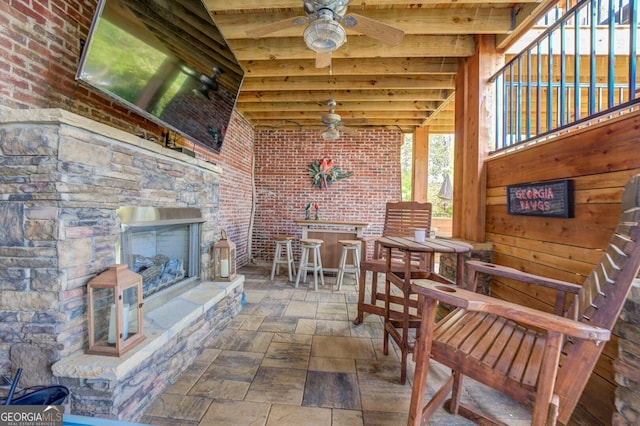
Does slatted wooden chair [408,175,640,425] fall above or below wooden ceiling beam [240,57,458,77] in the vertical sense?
below

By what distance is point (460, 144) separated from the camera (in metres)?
2.99

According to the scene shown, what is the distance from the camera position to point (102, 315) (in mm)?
1409

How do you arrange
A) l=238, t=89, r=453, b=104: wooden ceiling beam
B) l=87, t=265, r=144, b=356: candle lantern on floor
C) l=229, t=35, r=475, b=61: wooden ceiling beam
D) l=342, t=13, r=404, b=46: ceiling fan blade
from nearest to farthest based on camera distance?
l=87, t=265, r=144, b=356: candle lantern on floor
l=342, t=13, r=404, b=46: ceiling fan blade
l=229, t=35, r=475, b=61: wooden ceiling beam
l=238, t=89, r=453, b=104: wooden ceiling beam

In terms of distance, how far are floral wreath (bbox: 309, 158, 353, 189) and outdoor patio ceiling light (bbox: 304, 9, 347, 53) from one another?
3.17 m

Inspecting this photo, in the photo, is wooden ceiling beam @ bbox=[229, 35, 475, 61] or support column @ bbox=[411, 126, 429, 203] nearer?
wooden ceiling beam @ bbox=[229, 35, 475, 61]

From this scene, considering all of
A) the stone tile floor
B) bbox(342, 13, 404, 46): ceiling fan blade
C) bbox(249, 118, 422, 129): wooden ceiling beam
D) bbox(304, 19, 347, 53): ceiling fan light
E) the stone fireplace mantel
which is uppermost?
bbox(249, 118, 422, 129): wooden ceiling beam

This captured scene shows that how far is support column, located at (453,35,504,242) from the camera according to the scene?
264 centimetres

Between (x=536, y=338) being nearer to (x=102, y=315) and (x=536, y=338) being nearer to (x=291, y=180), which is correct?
(x=102, y=315)

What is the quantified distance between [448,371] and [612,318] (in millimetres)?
1271

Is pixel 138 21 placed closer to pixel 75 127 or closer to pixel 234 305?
pixel 75 127

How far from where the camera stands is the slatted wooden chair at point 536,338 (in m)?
0.85

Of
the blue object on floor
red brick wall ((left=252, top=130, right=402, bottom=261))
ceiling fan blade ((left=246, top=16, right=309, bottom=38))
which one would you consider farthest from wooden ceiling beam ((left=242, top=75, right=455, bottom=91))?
the blue object on floor

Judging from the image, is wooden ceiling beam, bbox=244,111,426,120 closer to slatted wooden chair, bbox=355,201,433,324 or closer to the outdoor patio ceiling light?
slatted wooden chair, bbox=355,201,433,324

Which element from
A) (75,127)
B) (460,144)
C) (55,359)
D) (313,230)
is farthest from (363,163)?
(55,359)
